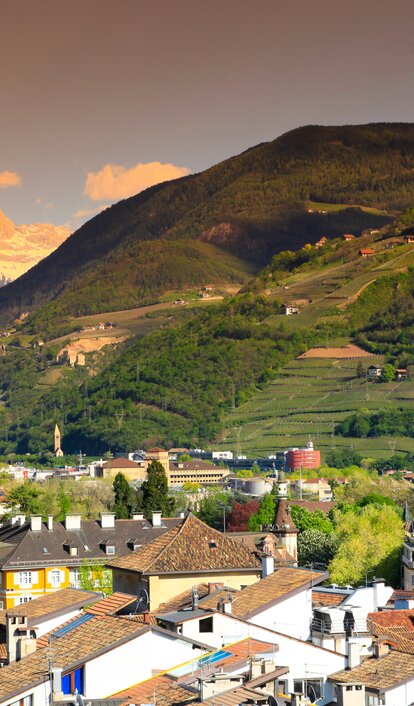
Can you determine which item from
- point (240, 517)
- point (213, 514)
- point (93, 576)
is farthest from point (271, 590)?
point (213, 514)

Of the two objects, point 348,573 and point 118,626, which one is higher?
point 118,626

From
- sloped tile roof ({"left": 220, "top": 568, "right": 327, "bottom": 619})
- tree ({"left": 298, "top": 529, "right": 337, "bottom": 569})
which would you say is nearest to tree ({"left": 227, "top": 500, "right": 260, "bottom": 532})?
tree ({"left": 298, "top": 529, "right": 337, "bottom": 569})

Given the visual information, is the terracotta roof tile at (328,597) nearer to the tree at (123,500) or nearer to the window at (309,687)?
the window at (309,687)

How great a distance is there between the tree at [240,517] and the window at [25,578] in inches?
1656

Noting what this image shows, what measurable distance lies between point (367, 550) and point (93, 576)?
586 inches

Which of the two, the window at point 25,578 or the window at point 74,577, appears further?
the window at point 74,577

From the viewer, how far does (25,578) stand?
76.8 meters

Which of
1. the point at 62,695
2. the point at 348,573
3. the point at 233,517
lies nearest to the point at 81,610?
the point at 62,695

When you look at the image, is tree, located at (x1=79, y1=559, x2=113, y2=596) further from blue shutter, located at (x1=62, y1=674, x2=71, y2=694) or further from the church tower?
blue shutter, located at (x1=62, y1=674, x2=71, y2=694)

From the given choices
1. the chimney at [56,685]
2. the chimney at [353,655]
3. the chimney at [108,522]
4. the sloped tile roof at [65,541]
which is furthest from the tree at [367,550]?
the chimney at [56,685]

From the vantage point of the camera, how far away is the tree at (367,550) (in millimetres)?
79812

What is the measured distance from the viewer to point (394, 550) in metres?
85.8

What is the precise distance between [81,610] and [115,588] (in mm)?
9375

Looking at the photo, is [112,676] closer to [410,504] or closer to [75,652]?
[75,652]
